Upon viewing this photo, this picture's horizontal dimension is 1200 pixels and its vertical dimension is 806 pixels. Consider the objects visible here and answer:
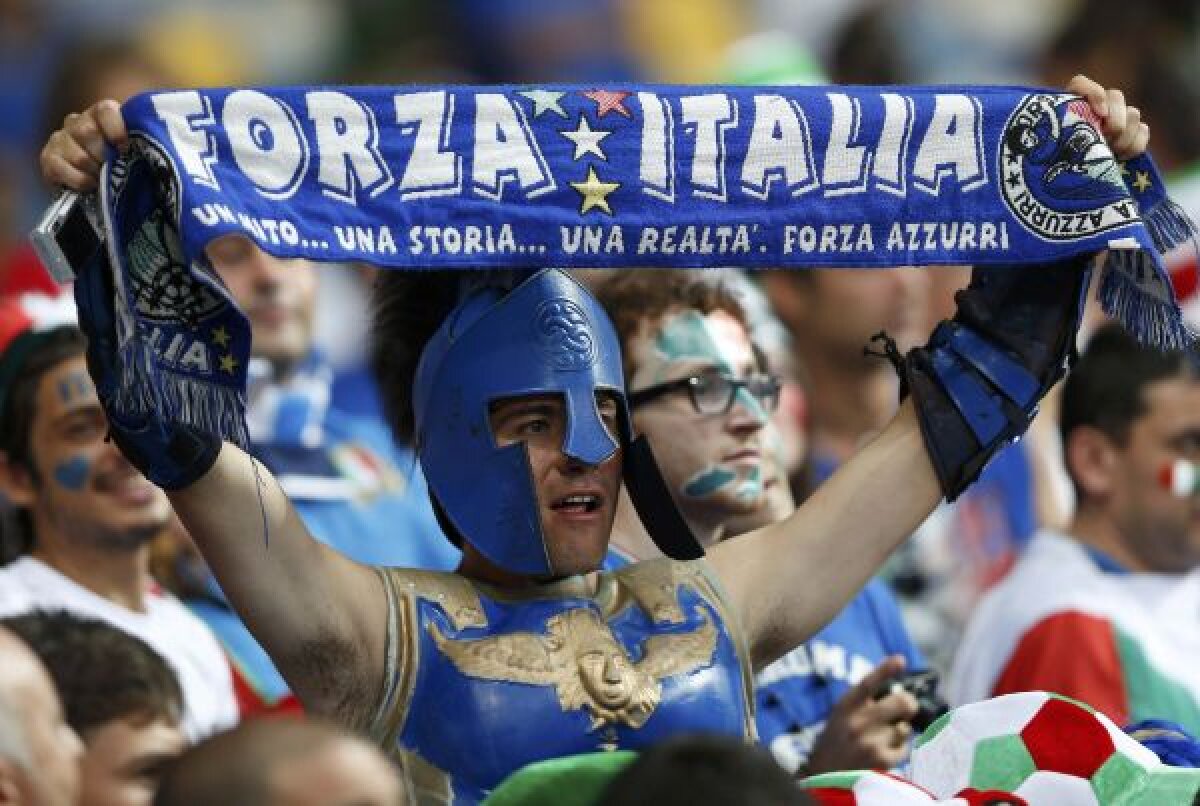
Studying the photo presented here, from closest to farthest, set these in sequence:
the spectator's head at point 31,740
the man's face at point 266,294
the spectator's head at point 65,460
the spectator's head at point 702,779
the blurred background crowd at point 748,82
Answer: the spectator's head at point 702,779 → the spectator's head at point 31,740 → the spectator's head at point 65,460 → the blurred background crowd at point 748,82 → the man's face at point 266,294

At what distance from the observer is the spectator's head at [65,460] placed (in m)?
5.62

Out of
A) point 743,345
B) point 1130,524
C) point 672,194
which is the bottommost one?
point 1130,524

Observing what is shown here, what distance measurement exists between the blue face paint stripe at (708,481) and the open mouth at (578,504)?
974 millimetres

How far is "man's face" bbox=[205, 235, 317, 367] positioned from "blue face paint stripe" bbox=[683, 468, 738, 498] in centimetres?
154

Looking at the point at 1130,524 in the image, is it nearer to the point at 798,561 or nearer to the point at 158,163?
the point at 798,561

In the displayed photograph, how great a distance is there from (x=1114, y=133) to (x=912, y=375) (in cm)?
56

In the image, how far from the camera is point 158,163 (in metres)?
4.20

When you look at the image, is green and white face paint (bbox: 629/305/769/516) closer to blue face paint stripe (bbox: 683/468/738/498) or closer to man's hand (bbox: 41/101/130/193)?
blue face paint stripe (bbox: 683/468/738/498)

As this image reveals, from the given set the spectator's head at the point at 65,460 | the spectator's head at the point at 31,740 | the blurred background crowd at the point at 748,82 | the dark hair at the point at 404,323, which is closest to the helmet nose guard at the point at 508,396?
the dark hair at the point at 404,323

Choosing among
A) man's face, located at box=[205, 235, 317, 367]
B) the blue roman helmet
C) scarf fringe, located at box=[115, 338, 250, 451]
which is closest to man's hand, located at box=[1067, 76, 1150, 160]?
the blue roman helmet

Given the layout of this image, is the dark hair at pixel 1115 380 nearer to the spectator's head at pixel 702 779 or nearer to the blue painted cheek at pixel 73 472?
the blue painted cheek at pixel 73 472

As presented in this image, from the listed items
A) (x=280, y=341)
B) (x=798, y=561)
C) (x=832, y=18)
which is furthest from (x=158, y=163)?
(x=832, y=18)

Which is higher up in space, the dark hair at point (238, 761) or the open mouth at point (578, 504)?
the open mouth at point (578, 504)

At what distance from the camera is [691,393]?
5.51 meters
